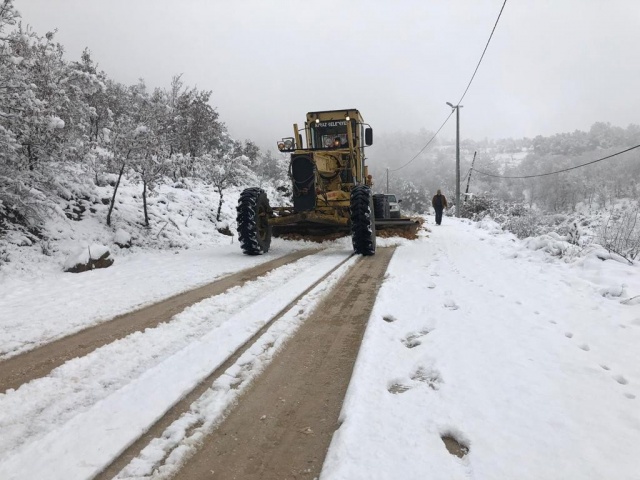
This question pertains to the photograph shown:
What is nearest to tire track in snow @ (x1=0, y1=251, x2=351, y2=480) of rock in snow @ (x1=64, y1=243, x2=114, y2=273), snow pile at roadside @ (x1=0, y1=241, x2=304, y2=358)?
snow pile at roadside @ (x1=0, y1=241, x2=304, y2=358)

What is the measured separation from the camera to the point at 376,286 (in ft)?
16.6

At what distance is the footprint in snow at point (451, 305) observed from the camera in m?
3.90

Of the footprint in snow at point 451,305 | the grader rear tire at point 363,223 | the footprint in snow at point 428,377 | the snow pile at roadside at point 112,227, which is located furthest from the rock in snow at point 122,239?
the footprint in snow at point 428,377

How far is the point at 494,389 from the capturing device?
225 centimetres

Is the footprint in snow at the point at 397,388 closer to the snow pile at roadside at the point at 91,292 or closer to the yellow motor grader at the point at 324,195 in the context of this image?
the snow pile at roadside at the point at 91,292

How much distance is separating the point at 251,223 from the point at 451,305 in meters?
5.27

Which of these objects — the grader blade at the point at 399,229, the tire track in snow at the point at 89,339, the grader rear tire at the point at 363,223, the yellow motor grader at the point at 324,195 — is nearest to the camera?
the tire track in snow at the point at 89,339

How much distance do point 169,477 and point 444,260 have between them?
6.03 meters

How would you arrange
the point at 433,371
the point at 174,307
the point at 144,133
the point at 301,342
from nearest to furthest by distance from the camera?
the point at 433,371 → the point at 301,342 → the point at 174,307 → the point at 144,133

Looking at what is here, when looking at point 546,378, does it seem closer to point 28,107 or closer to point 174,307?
A: point 174,307

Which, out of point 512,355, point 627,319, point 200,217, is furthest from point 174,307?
point 200,217

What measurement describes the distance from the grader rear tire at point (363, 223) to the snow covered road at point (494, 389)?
3331 mm

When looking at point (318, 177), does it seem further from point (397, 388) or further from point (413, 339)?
point (397, 388)

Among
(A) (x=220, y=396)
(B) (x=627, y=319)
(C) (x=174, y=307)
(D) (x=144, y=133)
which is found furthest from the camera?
(D) (x=144, y=133)
